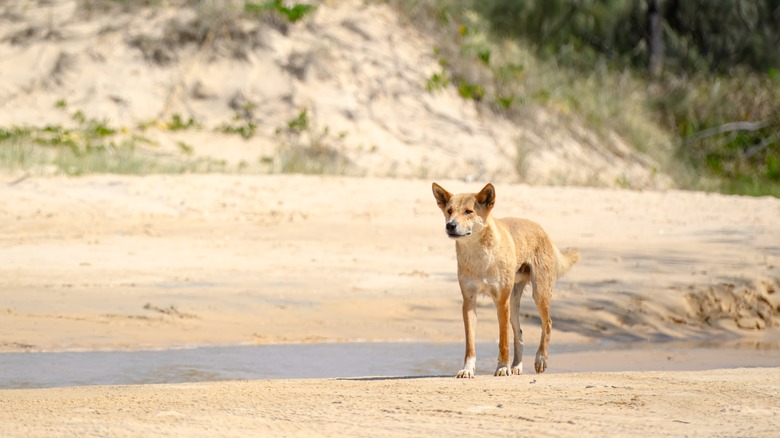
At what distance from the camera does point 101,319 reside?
940cm

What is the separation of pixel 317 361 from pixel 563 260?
1812mm

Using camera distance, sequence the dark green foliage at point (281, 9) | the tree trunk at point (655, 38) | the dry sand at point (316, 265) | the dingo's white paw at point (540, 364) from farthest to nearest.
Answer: the tree trunk at point (655, 38) → the dark green foliage at point (281, 9) → the dry sand at point (316, 265) → the dingo's white paw at point (540, 364)

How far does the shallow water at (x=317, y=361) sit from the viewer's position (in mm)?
7914

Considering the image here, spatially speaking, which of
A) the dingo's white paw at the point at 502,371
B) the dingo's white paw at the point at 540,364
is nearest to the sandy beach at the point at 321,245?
the dingo's white paw at the point at 502,371

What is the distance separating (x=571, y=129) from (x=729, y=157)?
3.63 meters

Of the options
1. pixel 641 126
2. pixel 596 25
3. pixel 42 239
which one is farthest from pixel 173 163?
pixel 596 25

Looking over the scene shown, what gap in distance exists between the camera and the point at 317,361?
868cm

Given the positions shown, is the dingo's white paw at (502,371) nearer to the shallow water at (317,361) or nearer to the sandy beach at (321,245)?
the sandy beach at (321,245)

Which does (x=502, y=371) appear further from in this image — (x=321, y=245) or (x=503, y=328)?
(x=321, y=245)

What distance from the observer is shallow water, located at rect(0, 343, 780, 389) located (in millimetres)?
7914

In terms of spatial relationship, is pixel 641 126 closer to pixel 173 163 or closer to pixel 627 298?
pixel 173 163

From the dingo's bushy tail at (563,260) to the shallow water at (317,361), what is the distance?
0.67m

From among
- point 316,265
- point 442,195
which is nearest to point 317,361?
point 442,195

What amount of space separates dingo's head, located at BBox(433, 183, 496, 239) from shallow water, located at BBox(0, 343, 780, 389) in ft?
4.05
